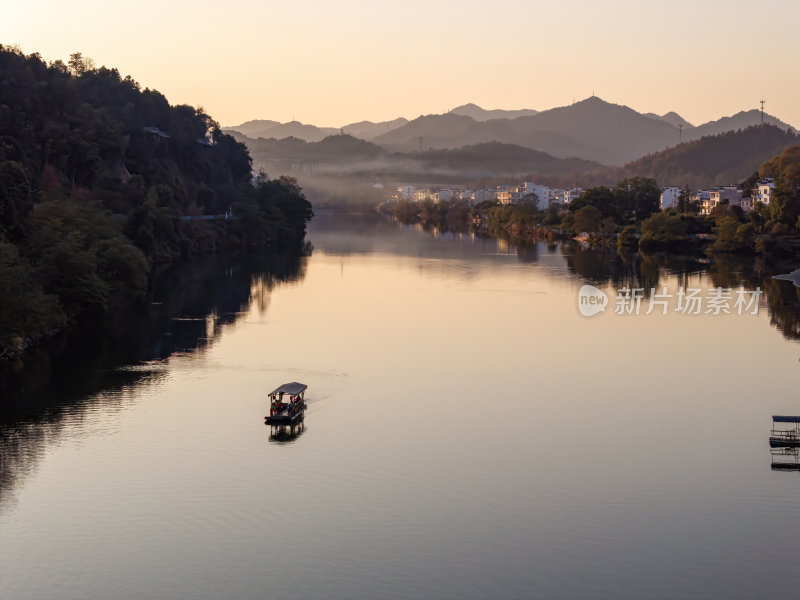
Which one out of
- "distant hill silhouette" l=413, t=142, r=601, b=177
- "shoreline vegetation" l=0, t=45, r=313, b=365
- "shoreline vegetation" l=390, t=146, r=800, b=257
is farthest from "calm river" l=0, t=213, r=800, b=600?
"distant hill silhouette" l=413, t=142, r=601, b=177

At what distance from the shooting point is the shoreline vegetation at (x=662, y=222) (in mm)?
41281

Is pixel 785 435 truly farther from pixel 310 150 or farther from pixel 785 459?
pixel 310 150

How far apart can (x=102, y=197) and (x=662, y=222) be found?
25.7m

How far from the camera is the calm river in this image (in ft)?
30.6

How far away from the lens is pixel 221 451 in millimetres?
12602

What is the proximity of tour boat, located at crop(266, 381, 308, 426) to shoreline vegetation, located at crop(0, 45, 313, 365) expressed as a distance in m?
5.40

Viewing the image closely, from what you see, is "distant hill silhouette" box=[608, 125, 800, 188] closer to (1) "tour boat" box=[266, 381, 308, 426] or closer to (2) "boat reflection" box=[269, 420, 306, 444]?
(1) "tour boat" box=[266, 381, 308, 426]

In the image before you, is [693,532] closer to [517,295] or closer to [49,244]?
[49,244]

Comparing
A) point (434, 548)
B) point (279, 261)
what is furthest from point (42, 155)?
point (434, 548)

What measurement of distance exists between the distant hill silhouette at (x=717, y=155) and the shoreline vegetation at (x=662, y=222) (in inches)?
2095

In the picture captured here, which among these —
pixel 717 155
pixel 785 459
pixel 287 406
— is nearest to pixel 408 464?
pixel 287 406

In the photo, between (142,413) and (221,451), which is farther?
(142,413)

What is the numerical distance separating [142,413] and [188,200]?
33.6 meters

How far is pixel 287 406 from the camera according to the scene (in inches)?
546
